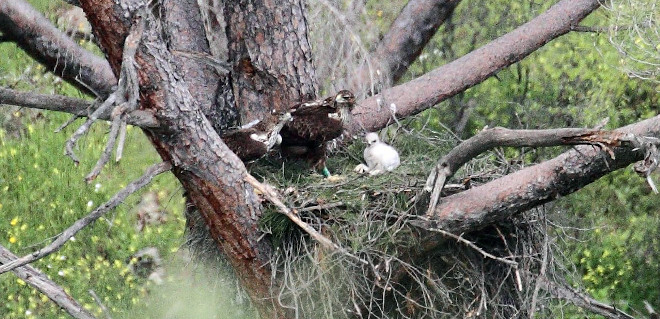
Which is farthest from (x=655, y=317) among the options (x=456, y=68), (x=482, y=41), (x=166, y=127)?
(x=166, y=127)

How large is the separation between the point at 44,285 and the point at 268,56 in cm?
130

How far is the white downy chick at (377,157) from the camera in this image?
3705mm

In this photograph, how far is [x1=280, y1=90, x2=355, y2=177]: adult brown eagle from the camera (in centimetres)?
362

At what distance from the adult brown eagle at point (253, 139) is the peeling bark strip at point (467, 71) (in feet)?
2.18

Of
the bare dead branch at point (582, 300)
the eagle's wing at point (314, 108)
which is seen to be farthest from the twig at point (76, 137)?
the bare dead branch at point (582, 300)

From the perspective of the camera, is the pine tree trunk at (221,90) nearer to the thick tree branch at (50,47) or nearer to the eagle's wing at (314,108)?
the eagle's wing at (314,108)

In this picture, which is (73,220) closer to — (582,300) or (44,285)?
(44,285)

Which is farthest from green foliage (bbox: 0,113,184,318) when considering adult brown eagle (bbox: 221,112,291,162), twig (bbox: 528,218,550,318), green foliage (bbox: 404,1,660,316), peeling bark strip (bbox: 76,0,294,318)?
twig (bbox: 528,218,550,318)

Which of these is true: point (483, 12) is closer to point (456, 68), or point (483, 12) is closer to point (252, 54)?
point (456, 68)

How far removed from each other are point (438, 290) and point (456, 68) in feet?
4.75

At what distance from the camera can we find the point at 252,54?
3771 mm

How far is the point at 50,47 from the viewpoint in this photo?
12.1 ft

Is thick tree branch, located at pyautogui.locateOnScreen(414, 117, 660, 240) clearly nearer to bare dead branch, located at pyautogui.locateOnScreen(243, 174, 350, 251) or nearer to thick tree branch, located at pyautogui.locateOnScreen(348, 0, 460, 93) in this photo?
bare dead branch, located at pyautogui.locateOnScreen(243, 174, 350, 251)

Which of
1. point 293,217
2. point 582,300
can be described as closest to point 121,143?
point 293,217
